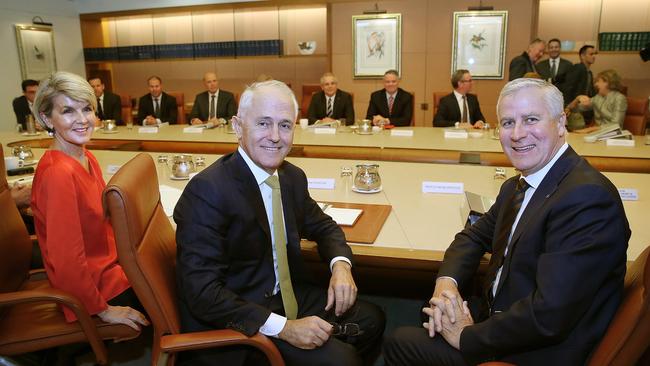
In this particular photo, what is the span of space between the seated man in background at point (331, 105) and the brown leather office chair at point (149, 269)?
4235 mm

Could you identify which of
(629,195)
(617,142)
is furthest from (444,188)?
(617,142)

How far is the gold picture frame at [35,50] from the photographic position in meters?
6.67

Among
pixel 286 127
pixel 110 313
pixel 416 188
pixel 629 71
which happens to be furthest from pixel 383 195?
pixel 629 71

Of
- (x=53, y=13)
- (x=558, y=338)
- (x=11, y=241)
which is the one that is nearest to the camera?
(x=558, y=338)

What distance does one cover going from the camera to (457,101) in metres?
5.08

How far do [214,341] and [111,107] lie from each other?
5.77m

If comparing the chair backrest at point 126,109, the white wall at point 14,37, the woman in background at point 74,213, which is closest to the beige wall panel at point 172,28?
the white wall at point 14,37

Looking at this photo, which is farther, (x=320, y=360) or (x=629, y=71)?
(x=629, y=71)

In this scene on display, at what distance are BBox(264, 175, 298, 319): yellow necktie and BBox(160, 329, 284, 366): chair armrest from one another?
25 centimetres

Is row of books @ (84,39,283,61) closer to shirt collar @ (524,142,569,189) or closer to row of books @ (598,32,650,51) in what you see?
row of books @ (598,32,650,51)

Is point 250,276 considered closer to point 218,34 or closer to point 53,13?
point 218,34

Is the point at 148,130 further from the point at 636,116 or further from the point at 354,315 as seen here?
the point at 636,116

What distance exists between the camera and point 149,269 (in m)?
1.23

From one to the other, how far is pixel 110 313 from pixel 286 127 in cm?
85
